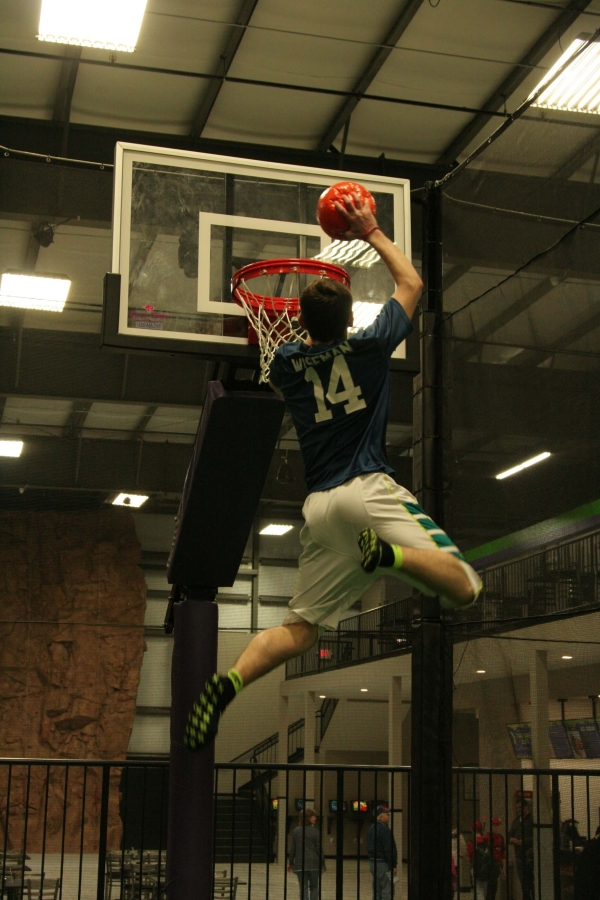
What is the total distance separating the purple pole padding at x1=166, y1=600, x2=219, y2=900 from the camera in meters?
4.75

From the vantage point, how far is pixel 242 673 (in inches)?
118

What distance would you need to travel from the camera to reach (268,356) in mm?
4375

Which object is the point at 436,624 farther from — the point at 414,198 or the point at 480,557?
the point at 414,198

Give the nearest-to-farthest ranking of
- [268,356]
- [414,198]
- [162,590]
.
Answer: [268,356], [414,198], [162,590]

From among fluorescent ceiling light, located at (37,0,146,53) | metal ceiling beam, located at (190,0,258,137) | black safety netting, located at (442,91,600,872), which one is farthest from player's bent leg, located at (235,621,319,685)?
metal ceiling beam, located at (190,0,258,137)

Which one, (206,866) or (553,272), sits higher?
(553,272)

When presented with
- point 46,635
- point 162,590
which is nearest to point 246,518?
point 46,635

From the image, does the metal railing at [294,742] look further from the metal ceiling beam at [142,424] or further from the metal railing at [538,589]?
the metal railing at [538,589]

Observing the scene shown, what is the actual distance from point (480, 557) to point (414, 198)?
246 cm

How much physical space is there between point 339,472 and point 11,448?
12137mm

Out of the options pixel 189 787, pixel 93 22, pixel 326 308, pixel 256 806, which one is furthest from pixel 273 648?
pixel 256 806

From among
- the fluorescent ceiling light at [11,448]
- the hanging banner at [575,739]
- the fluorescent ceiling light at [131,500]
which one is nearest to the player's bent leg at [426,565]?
the hanging banner at [575,739]

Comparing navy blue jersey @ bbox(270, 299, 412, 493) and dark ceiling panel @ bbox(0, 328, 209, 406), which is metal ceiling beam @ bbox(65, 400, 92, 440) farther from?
navy blue jersey @ bbox(270, 299, 412, 493)

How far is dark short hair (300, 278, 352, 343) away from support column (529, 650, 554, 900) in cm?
300
